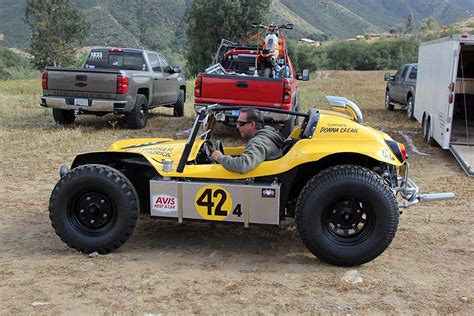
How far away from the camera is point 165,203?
486 centimetres

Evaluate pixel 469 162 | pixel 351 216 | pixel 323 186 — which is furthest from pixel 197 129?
pixel 469 162

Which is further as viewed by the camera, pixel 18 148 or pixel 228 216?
pixel 18 148

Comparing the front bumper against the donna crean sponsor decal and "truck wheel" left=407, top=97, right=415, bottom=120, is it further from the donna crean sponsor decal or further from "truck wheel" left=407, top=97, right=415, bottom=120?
"truck wheel" left=407, top=97, right=415, bottom=120

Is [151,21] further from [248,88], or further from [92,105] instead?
[248,88]

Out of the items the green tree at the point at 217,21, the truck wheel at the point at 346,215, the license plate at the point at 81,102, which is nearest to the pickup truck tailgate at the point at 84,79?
the license plate at the point at 81,102

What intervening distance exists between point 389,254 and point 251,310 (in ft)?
5.77

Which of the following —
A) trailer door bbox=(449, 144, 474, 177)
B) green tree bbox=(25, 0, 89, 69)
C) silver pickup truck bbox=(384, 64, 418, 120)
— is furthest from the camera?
green tree bbox=(25, 0, 89, 69)

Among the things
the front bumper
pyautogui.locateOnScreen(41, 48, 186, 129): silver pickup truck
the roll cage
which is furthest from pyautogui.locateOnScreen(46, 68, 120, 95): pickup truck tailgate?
the front bumper

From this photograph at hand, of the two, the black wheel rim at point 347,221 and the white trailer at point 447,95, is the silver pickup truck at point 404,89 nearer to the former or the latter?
the white trailer at point 447,95

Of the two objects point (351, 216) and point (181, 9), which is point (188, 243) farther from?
point (181, 9)

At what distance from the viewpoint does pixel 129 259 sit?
4.82m

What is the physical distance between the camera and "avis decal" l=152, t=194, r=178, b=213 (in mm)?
4832

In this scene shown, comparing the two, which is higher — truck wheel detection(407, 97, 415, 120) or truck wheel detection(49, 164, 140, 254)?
truck wheel detection(407, 97, 415, 120)

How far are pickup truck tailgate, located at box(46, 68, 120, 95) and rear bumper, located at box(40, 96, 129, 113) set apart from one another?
22 centimetres
